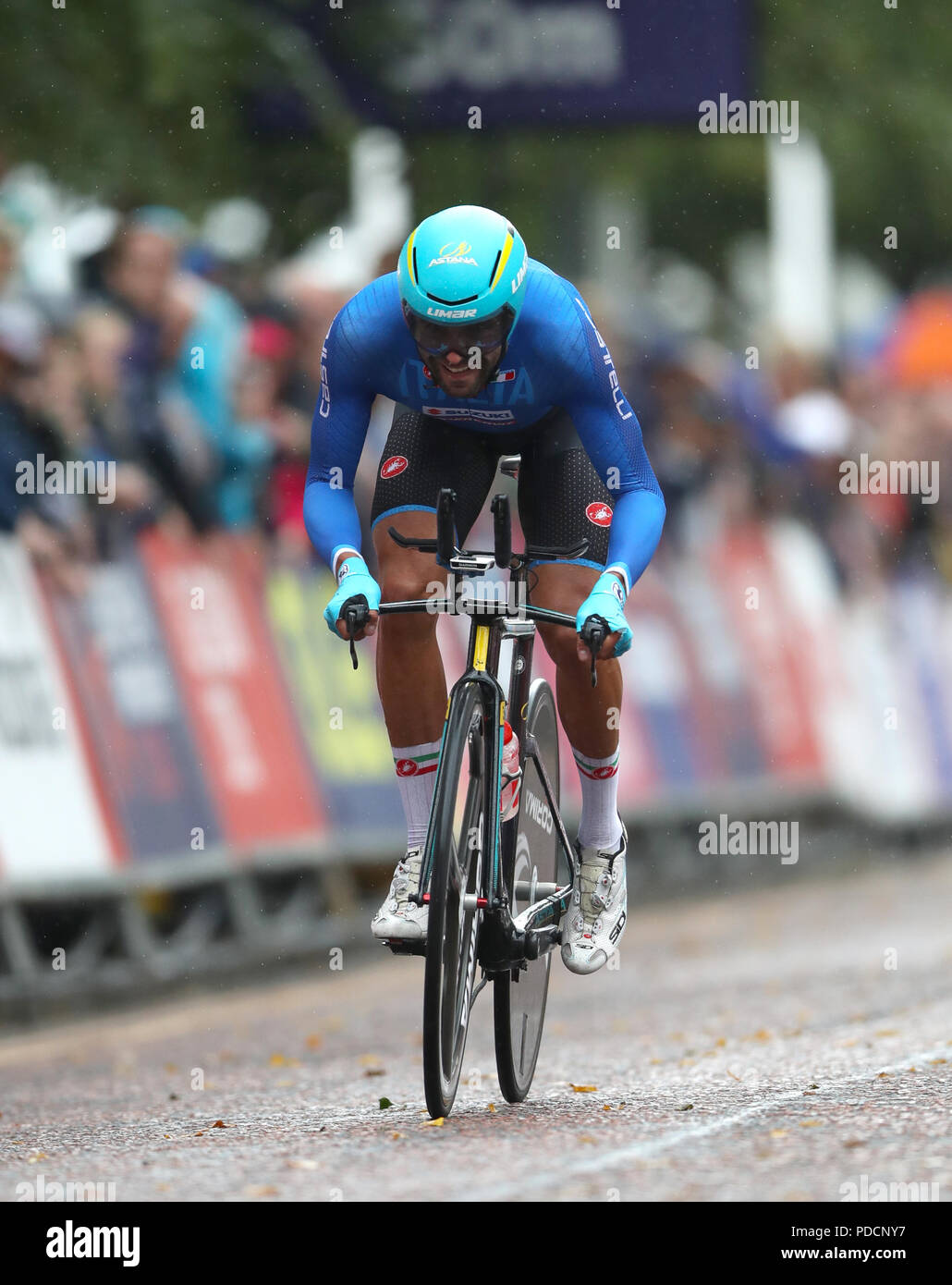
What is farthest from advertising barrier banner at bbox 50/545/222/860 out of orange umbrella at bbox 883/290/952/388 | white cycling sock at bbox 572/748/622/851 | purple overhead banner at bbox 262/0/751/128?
orange umbrella at bbox 883/290/952/388

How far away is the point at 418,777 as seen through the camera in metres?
6.84

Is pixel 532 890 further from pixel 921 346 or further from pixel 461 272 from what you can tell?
pixel 921 346

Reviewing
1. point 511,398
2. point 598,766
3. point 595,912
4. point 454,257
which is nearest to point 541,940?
point 595,912

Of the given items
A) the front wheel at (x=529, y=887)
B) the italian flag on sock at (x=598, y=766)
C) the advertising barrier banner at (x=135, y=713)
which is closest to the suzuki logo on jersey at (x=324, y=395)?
the front wheel at (x=529, y=887)

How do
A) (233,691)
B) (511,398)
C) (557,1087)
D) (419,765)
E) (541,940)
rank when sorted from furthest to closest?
(233,691), (557,1087), (419,765), (541,940), (511,398)

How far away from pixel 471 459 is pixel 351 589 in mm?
695

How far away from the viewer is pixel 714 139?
79.6 ft

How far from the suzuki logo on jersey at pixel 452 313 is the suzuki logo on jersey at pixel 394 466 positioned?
2.13 ft

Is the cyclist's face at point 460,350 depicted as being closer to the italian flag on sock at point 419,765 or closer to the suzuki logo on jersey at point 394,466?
the suzuki logo on jersey at point 394,466

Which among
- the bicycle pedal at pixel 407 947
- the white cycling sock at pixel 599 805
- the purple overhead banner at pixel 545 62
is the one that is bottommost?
the bicycle pedal at pixel 407 947

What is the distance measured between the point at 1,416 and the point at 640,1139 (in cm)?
510

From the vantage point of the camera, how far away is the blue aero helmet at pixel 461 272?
20.4 feet

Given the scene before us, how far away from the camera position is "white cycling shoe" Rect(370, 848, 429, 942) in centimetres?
641

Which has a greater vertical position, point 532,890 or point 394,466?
point 394,466
